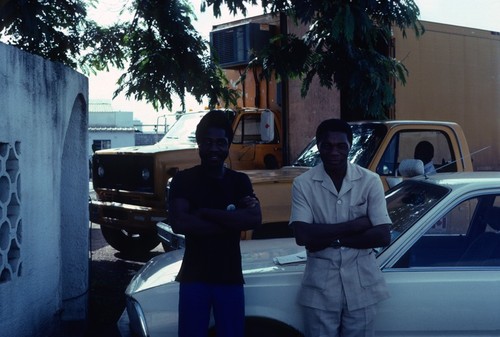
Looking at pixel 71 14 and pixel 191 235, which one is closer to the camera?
pixel 191 235

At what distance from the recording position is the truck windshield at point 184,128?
10222mm

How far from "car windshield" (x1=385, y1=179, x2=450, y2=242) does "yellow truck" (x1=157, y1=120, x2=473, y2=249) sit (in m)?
1.79

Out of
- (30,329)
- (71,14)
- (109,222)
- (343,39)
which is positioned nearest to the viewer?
→ (30,329)

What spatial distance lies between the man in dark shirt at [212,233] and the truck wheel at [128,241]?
6.49 metres

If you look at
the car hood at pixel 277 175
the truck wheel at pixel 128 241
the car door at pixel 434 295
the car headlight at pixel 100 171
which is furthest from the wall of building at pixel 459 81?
the car door at pixel 434 295

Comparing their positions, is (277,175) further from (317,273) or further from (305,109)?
(305,109)

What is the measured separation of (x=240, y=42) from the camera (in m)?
10.5

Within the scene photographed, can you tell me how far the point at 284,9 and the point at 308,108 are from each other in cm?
274

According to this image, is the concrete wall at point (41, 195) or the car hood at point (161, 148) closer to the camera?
the concrete wall at point (41, 195)

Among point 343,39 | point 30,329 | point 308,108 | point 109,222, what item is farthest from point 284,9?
point 30,329

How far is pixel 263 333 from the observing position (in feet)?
12.8

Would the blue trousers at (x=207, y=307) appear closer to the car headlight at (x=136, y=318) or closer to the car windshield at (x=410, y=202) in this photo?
the car headlight at (x=136, y=318)

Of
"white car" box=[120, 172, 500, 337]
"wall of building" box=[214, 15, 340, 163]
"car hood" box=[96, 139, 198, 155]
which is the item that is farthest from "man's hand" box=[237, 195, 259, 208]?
"wall of building" box=[214, 15, 340, 163]

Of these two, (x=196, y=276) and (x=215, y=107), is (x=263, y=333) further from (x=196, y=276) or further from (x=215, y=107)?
(x=215, y=107)
